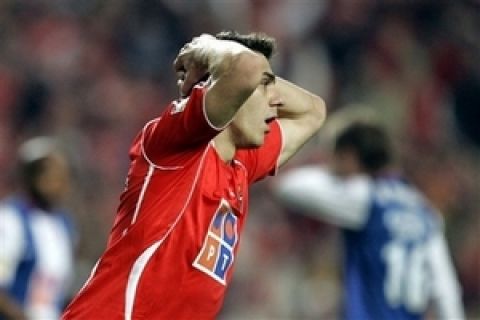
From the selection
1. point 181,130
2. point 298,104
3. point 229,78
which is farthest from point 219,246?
point 298,104

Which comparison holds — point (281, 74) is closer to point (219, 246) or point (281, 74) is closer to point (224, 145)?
point (224, 145)

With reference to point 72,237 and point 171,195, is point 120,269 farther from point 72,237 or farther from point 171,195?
point 72,237

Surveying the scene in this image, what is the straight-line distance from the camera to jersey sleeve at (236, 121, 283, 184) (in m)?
4.88

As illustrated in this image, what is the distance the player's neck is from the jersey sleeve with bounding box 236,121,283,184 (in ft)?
0.87

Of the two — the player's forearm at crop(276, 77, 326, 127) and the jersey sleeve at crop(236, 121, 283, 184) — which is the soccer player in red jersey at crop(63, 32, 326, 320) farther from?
the player's forearm at crop(276, 77, 326, 127)

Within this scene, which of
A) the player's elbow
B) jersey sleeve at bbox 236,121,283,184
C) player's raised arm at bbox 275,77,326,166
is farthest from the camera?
the player's elbow

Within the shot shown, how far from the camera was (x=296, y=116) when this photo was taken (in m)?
5.25

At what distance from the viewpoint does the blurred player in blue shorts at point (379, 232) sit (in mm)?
6910

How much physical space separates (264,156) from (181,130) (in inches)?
32.8

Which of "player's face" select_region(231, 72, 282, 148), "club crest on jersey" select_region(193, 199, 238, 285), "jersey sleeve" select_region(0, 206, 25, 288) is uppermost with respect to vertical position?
"player's face" select_region(231, 72, 282, 148)

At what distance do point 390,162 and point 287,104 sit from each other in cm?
208

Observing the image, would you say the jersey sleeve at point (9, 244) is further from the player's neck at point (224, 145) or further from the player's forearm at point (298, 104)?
the player's neck at point (224, 145)

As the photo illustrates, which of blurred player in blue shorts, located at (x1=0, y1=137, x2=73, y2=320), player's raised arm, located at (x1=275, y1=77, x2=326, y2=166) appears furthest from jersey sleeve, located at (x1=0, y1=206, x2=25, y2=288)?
player's raised arm, located at (x1=275, y1=77, x2=326, y2=166)

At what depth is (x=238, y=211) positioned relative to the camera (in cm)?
457
